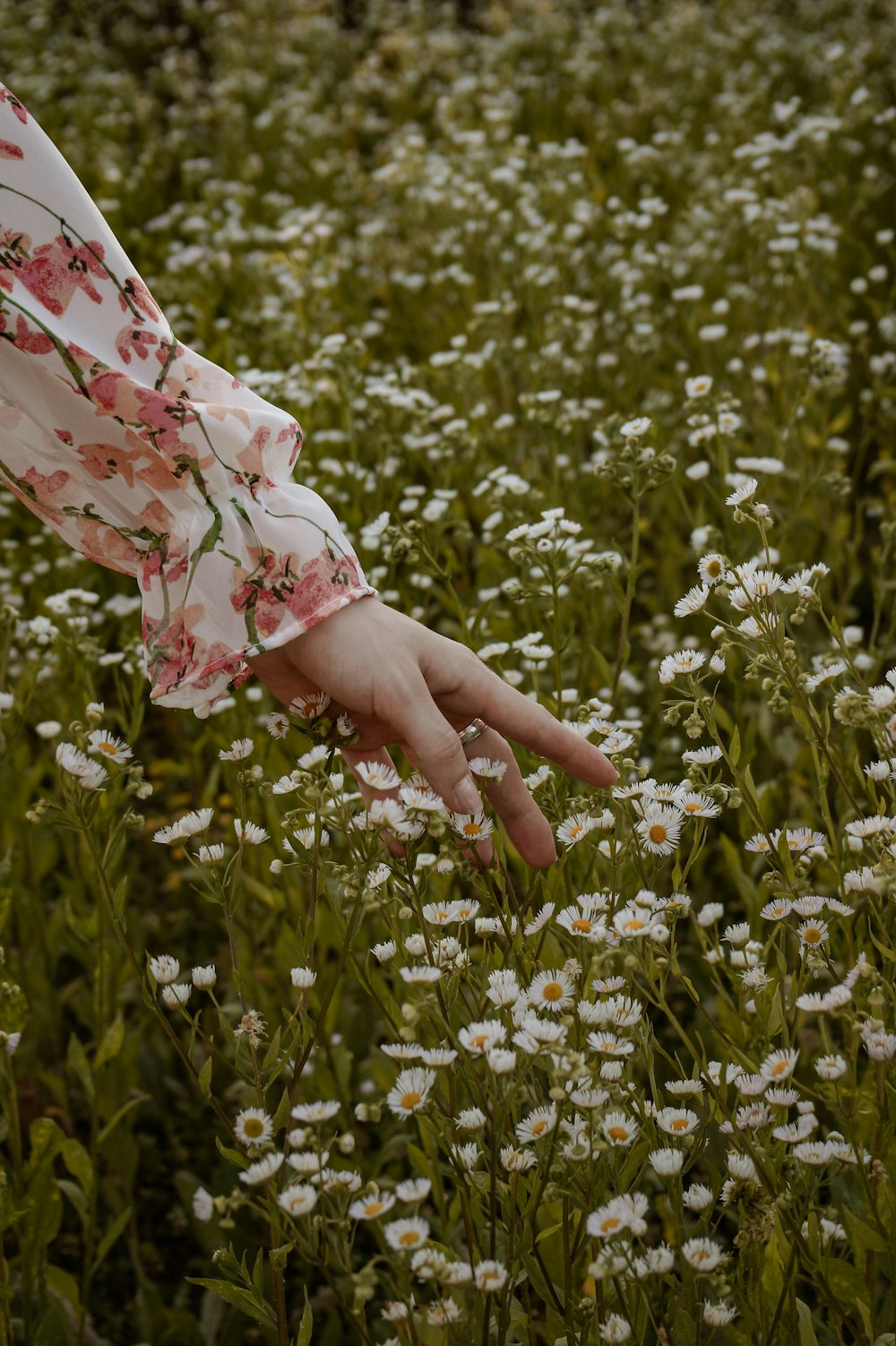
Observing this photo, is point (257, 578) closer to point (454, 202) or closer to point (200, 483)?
point (200, 483)

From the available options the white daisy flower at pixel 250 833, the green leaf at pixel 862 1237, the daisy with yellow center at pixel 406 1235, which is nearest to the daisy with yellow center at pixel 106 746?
the white daisy flower at pixel 250 833

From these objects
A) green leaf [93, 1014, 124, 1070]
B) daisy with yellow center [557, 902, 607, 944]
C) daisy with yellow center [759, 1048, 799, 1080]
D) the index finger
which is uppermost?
the index finger

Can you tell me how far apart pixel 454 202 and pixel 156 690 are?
2782 mm

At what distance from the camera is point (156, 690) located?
1228 millimetres

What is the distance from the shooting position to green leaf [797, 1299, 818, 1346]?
102 cm

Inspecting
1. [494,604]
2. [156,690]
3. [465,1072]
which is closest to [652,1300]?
[465,1072]

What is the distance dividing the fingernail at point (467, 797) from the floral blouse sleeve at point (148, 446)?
21 centimetres

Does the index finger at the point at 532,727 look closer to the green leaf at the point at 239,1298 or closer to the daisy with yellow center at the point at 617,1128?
the daisy with yellow center at the point at 617,1128

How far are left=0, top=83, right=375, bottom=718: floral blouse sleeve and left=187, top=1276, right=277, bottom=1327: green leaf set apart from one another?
50 cm

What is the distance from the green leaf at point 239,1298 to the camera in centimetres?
103

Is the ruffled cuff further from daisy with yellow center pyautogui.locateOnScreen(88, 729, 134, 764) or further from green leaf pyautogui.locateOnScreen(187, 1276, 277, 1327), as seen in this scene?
green leaf pyautogui.locateOnScreen(187, 1276, 277, 1327)

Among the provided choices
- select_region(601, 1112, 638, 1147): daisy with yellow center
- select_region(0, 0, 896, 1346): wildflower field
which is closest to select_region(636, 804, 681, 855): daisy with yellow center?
select_region(0, 0, 896, 1346): wildflower field

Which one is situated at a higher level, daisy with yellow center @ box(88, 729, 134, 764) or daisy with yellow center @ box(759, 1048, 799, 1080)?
daisy with yellow center @ box(88, 729, 134, 764)

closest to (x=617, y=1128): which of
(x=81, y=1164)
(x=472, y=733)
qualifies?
(x=472, y=733)
